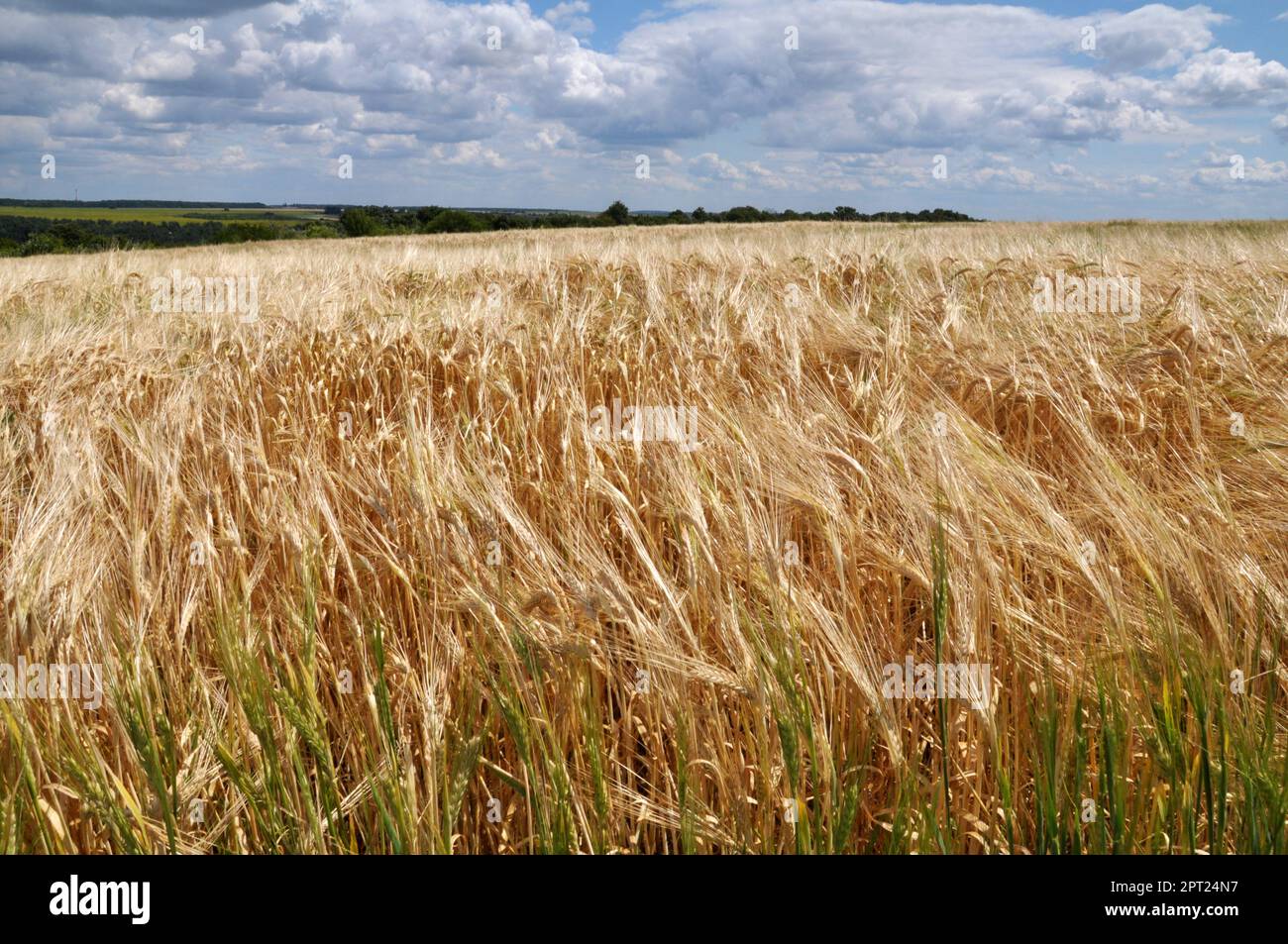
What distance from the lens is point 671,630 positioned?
1.37 meters

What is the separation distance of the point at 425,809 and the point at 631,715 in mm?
386

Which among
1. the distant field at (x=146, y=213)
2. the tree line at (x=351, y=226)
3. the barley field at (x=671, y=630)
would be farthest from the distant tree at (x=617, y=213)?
the barley field at (x=671, y=630)

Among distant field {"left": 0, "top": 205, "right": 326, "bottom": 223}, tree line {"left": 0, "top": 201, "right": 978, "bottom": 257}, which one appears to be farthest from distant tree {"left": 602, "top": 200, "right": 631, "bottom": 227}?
distant field {"left": 0, "top": 205, "right": 326, "bottom": 223}

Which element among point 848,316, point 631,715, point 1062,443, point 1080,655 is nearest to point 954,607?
point 1080,655

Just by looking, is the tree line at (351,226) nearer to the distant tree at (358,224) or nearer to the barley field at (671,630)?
the distant tree at (358,224)

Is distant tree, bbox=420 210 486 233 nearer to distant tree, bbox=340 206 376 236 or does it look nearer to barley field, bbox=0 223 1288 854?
distant tree, bbox=340 206 376 236

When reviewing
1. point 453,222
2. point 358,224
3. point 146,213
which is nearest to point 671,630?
point 358,224

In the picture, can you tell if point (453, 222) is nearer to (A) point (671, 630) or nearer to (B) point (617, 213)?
(B) point (617, 213)

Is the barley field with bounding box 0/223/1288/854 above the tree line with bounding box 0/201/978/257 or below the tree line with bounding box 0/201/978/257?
below

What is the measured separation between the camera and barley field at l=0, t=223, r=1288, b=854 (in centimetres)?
120

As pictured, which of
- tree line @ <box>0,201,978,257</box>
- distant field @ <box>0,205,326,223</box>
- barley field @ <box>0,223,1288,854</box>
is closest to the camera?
barley field @ <box>0,223,1288,854</box>

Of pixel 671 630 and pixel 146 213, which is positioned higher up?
pixel 146 213

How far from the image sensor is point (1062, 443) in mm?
2590

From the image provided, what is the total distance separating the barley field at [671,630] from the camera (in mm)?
1196
